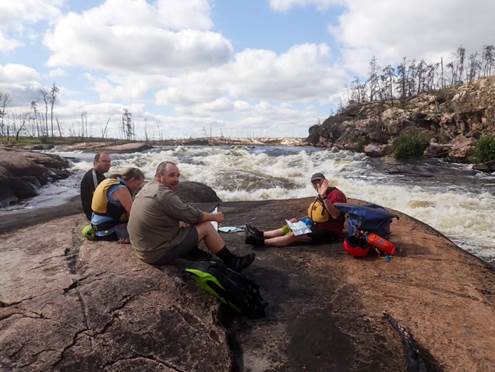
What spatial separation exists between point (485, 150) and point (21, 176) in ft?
81.9

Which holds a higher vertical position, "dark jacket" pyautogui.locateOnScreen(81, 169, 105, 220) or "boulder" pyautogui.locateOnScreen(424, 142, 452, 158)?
"dark jacket" pyautogui.locateOnScreen(81, 169, 105, 220)

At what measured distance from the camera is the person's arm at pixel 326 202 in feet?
19.2

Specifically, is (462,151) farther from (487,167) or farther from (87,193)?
(87,193)

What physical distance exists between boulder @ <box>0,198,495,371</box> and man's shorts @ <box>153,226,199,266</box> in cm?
11

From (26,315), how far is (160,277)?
1261 millimetres

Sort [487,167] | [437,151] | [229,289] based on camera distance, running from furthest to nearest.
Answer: [437,151]
[487,167]
[229,289]

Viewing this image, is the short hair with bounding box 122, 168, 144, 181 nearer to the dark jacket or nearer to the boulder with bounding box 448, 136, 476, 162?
the dark jacket

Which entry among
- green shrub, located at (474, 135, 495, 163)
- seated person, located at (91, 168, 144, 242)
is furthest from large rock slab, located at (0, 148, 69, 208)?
green shrub, located at (474, 135, 495, 163)

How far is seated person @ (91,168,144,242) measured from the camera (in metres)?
5.27

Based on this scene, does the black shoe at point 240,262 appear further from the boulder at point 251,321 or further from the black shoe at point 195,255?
the black shoe at point 195,255

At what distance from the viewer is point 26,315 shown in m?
3.35

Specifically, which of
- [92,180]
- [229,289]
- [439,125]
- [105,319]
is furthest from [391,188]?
[439,125]

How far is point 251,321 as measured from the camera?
149 inches

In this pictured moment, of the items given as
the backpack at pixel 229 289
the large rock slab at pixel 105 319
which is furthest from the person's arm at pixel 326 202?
the large rock slab at pixel 105 319
